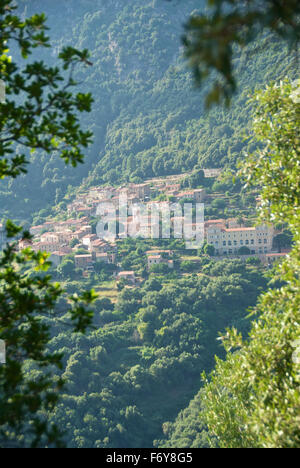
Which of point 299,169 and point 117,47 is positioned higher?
point 117,47

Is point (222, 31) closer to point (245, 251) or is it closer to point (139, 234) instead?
point (245, 251)

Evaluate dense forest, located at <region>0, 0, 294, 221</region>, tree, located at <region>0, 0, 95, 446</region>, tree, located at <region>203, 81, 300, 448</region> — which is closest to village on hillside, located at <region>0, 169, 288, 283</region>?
dense forest, located at <region>0, 0, 294, 221</region>

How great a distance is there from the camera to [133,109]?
10294 cm

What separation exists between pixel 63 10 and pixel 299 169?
164 meters

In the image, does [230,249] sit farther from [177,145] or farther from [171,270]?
[177,145]

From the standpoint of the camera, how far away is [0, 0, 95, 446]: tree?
2.34 m

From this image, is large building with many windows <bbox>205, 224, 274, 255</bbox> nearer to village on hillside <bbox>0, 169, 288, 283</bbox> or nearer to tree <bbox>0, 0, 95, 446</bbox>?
village on hillside <bbox>0, 169, 288, 283</bbox>

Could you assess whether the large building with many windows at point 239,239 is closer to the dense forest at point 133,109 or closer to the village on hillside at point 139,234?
the village on hillside at point 139,234

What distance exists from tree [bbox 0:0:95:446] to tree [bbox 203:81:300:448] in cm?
178

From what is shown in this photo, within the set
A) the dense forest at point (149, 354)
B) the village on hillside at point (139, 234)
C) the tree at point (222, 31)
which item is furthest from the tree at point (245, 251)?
the tree at point (222, 31)

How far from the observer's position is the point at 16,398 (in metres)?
2.29

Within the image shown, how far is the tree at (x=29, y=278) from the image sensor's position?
2342 millimetres

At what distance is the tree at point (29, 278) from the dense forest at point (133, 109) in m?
40.7

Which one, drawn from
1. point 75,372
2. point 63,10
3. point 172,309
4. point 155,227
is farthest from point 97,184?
point 63,10
